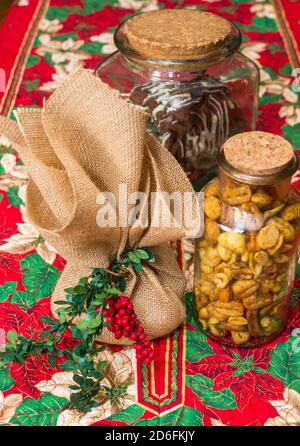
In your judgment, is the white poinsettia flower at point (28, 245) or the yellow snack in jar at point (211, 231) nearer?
the yellow snack in jar at point (211, 231)

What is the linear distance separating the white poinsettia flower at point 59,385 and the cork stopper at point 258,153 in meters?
0.27

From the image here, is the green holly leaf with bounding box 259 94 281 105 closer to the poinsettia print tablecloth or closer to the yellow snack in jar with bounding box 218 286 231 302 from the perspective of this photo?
the poinsettia print tablecloth

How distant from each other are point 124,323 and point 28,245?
243mm

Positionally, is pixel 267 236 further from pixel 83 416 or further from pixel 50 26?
pixel 50 26

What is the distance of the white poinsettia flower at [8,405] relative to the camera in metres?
0.67

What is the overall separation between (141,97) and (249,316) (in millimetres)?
344

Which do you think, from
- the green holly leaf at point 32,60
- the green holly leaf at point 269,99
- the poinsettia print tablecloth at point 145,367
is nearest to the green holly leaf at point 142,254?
the poinsettia print tablecloth at point 145,367

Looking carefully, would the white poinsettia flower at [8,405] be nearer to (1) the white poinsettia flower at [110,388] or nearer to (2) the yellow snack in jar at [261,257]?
(1) the white poinsettia flower at [110,388]

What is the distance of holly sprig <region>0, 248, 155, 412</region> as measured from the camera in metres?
0.67

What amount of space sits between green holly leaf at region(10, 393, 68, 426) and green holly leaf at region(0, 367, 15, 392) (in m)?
0.03

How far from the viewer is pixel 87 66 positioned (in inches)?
47.9

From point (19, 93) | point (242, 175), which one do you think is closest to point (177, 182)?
point (242, 175)

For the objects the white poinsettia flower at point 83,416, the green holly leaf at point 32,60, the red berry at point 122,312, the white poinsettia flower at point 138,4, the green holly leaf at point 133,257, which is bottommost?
the white poinsettia flower at point 83,416

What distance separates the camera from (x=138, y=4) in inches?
55.1
